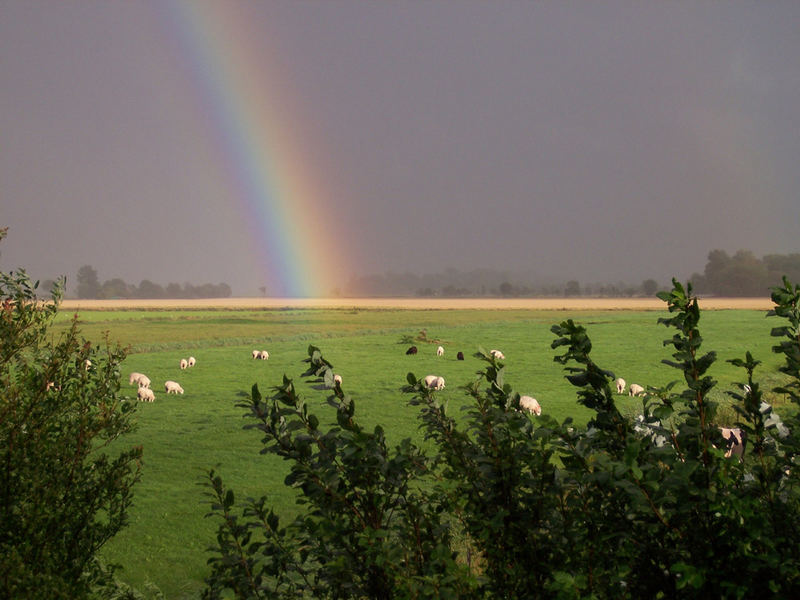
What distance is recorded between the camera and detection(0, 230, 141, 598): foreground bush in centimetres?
482

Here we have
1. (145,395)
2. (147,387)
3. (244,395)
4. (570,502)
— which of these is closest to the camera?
(570,502)

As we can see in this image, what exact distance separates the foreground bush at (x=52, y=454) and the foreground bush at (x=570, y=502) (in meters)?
2.05

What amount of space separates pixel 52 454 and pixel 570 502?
15.1 ft

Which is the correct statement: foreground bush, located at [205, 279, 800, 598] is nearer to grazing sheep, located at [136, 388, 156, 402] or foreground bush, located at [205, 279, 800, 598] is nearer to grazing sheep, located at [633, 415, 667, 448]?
grazing sheep, located at [633, 415, 667, 448]

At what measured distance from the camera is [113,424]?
6172 mm

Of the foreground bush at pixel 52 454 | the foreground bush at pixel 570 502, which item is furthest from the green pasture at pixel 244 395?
the foreground bush at pixel 52 454

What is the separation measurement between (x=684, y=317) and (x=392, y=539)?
2013mm

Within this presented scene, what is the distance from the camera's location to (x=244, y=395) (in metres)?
3.70

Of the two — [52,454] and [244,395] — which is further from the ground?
[244,395]

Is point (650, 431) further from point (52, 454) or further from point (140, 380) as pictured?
point (140, 380)

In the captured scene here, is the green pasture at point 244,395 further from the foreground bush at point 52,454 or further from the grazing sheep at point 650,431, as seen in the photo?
the foreground bush at point 52,454

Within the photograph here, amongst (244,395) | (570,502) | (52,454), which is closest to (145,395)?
(52,454)

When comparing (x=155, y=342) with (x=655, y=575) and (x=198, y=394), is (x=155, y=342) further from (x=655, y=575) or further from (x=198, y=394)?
(x=655, y=575)

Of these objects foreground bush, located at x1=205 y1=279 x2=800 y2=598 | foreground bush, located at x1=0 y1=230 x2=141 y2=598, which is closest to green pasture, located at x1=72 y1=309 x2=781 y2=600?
foreground bush, located at x1=205 y1=279 x2=800 y2=598
